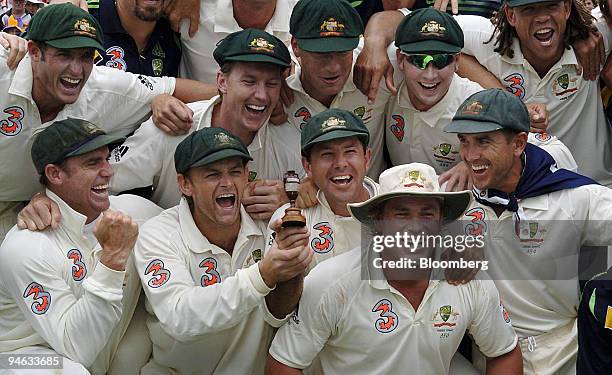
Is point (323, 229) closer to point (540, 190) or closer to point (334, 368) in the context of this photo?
point (334, 368)

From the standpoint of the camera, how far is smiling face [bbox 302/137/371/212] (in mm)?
6195

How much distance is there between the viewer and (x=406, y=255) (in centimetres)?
563

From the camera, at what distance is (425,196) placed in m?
5.59

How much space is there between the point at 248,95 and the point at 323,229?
1059mm

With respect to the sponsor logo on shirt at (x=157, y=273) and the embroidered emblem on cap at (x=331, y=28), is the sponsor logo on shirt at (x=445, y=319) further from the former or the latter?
the embroidered emblem on cap at (x=331, y=28)

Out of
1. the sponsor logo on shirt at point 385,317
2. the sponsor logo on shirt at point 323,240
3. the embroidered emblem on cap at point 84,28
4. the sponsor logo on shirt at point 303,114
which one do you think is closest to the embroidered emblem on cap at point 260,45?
the sponsor logo on shirt at point 303,114

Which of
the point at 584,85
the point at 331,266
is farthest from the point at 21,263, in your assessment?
the point at 584,85

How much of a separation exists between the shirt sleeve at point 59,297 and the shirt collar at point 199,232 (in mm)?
616

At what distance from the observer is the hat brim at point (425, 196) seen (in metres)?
5.58

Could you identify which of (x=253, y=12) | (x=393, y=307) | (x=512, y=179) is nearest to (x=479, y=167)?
(x=512, y=179)

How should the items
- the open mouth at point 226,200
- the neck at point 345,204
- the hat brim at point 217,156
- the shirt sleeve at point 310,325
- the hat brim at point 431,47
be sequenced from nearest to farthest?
the shirt sleeve at point 310,325 → the hat brim at point 217,156 → the open mouth at point 226,200 → the neck at point 345,204 → the hat brim at point 431,47

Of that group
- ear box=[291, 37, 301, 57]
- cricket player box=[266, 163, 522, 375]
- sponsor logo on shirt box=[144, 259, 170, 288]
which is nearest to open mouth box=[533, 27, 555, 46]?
ear box=[291, 37, 301, 57]

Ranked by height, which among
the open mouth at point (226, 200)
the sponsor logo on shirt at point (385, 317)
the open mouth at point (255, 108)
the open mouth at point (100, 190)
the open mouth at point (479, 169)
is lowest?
the sponsor logo on shirt at point (385, 317)

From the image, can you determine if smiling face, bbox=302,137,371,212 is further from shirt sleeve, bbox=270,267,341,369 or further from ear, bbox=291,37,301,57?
ear, bbox=291,37,301,57
